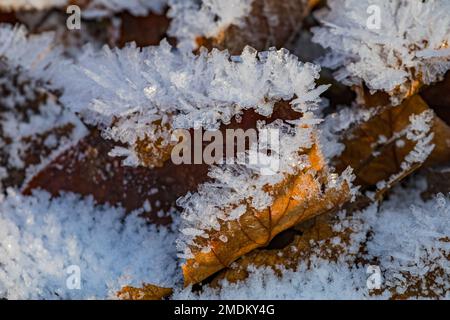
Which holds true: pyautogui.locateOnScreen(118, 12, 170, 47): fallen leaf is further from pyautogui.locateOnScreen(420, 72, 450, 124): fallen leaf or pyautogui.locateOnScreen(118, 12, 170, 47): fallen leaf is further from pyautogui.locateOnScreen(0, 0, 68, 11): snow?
pyautogui.locateOnScreen(420, 72, 450, 124): fallen leaf

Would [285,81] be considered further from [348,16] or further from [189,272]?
[189,272]

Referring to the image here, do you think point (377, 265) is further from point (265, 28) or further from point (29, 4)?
point (29, 4)

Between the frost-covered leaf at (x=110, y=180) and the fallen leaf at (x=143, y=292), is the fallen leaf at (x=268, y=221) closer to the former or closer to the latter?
the fallen leaf at (x=143, y=292)

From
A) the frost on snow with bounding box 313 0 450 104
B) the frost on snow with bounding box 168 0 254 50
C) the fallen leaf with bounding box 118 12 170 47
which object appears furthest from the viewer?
the fallen leaf with bounding box 118 12 170 47

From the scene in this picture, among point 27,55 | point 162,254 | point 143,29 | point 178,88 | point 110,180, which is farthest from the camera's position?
point 143,29

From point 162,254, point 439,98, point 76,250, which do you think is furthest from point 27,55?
point 439,98

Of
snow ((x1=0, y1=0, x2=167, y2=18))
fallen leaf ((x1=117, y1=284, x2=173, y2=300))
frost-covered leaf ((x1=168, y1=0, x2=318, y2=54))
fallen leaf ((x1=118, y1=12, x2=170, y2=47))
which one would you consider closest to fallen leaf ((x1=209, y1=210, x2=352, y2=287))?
fallen leaf ((x1=117, y1=284, x2=173, y2=300))

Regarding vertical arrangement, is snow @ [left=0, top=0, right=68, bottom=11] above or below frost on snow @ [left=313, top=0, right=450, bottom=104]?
above

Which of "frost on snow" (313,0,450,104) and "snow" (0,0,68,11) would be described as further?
"snow" (0,0,68,11)
